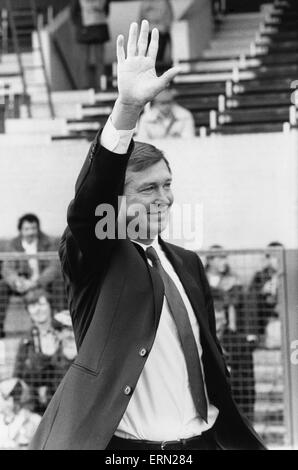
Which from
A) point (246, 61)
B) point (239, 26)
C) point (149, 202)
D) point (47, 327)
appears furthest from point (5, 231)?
point (239, 26)

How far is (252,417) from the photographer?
265 inches

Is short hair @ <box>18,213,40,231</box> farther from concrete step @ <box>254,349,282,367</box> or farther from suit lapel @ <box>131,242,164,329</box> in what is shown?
suit lapel @ <box>131,242,164,329</box>

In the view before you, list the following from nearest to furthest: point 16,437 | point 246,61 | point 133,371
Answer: point 133,371 → point 16,437 → point 246,61

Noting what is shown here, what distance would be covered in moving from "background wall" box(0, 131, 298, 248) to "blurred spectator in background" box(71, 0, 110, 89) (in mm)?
5502

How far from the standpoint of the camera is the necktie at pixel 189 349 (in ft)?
10.8

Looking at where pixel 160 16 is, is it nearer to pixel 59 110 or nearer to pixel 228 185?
pixel 59 110

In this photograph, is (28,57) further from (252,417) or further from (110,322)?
(110,322)

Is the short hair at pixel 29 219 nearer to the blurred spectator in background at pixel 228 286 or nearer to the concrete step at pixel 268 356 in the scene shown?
the blurred spectator in background at pixel 228 286

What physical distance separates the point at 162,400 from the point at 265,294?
375 cm

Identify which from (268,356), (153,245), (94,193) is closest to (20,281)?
(268,356)

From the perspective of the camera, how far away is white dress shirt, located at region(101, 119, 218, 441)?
3215mm

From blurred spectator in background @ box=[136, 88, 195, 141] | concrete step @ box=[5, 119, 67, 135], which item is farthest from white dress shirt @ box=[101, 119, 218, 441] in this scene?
concrete step @ box=[5, 119, 67, 135]

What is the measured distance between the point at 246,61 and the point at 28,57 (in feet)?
9.25

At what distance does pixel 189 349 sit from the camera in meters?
3.29
